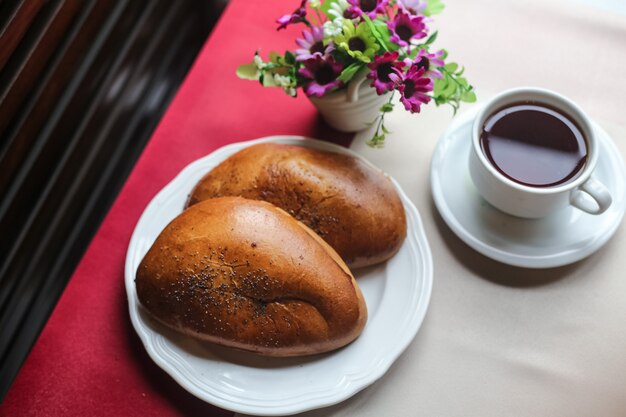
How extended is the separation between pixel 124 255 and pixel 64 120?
0.30 metres

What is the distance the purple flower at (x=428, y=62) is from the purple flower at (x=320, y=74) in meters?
0.09

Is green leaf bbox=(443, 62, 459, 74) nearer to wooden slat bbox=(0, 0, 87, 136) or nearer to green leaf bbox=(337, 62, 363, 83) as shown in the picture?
green leaf bbox=(337, 62, 363, 83)

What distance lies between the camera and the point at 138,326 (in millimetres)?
810

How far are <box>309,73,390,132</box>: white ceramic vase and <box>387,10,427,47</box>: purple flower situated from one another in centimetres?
6

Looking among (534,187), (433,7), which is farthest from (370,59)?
(534,187)

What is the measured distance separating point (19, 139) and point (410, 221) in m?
0.59

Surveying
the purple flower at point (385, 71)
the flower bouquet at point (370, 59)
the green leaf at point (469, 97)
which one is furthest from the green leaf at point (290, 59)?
the green leaf at point (469, 97)

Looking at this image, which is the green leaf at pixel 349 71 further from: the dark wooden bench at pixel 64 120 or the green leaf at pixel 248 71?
the dark wooden bench at pixel 64 120

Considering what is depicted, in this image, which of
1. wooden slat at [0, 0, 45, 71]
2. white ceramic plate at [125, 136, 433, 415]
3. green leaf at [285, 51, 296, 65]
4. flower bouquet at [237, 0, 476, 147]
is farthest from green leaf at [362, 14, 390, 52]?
wooden slat at [0, 0, 45, 71]

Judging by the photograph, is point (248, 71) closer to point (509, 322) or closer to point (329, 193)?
point (329, 193)

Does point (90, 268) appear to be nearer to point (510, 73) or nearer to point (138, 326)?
point (138, 326)

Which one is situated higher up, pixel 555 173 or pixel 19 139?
pixel 555 173

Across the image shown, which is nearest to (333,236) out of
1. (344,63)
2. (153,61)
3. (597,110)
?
(344,63)

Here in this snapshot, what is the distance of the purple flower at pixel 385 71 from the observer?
0.76 metres
